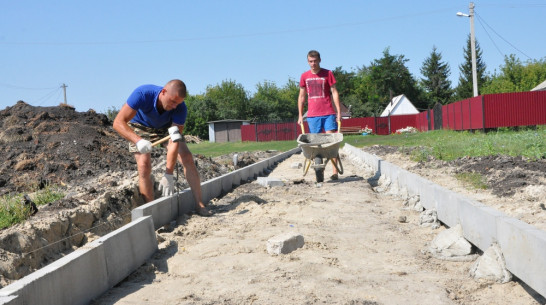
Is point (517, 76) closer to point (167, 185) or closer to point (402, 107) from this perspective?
point (402, 107)

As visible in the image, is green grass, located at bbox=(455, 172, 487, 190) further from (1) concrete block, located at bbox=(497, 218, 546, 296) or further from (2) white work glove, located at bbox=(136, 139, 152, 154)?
(2) white work glove, located at bbox=(136, 139, 152, 154)

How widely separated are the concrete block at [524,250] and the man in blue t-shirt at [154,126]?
10.8 feet

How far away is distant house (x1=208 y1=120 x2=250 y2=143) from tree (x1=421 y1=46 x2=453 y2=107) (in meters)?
38.4

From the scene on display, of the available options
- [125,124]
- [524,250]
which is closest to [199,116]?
[125,124]

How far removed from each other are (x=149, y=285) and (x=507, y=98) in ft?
72.6

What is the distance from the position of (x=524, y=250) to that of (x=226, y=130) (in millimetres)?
51958

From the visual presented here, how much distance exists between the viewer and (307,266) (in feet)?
11.9

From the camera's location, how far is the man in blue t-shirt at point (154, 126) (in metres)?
5.55

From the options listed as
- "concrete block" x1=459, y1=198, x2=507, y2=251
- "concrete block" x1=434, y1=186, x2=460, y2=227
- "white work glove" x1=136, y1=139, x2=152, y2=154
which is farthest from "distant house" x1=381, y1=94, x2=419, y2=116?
"concrete block" x1=459, y1=198, x2=507, y2=251

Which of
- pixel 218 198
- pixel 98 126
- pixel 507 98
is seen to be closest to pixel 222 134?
pixel 507 98

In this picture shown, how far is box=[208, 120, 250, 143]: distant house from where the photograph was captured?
54.4 meters

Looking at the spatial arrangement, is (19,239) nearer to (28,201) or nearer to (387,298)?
(28,201)

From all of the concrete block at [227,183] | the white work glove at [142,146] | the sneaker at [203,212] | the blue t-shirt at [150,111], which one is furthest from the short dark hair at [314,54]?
the white work glove at [142,146]

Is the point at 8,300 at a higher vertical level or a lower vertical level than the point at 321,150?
lower
